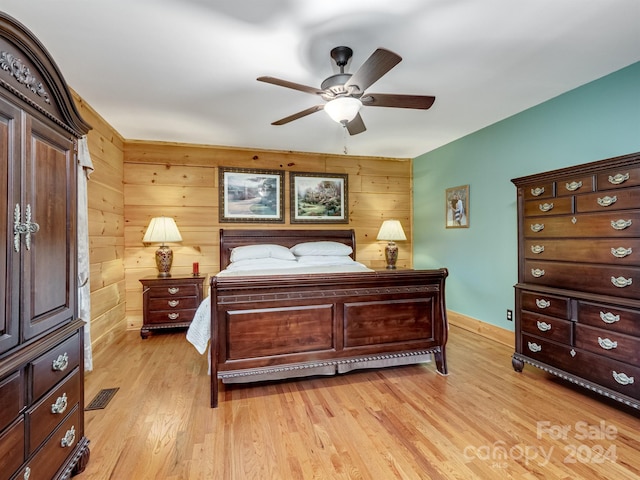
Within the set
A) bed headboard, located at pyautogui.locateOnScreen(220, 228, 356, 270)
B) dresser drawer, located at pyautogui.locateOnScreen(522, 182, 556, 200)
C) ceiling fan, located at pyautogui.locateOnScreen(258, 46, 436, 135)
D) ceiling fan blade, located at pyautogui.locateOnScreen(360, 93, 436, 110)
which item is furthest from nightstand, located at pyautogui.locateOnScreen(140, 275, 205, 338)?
dresser drawer, located at pyautogui.locateOnScreen(522, 182, 556, 200)

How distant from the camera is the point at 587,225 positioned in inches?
90.3

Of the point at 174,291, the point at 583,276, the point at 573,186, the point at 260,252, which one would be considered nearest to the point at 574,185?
the point at 573,186

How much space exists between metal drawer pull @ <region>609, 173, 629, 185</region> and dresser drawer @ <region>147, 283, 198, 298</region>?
3.93 m

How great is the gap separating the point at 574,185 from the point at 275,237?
3243 millimetres

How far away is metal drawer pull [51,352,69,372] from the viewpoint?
1377mm

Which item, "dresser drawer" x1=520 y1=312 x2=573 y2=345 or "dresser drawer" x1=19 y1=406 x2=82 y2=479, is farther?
"dresser drawer" x1=520 y1=312 x2=573 y2=345

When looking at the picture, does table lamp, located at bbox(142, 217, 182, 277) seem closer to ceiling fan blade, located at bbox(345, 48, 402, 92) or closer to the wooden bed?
the wooden bed

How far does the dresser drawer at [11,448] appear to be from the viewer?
1077mm

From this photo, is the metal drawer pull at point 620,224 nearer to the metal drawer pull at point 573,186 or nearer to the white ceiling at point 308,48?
the metal drawer pull at point 573,186

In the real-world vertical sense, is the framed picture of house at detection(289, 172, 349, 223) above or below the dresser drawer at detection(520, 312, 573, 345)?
above

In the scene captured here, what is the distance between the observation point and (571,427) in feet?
6.49

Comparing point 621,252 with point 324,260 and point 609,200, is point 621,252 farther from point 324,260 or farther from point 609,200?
point 324,260

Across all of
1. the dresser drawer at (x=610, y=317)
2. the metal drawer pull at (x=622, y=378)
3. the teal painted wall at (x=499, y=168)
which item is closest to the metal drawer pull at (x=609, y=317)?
the dresser drawer at (x=610, y=317)

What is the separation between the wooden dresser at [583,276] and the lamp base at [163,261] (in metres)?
3.75
